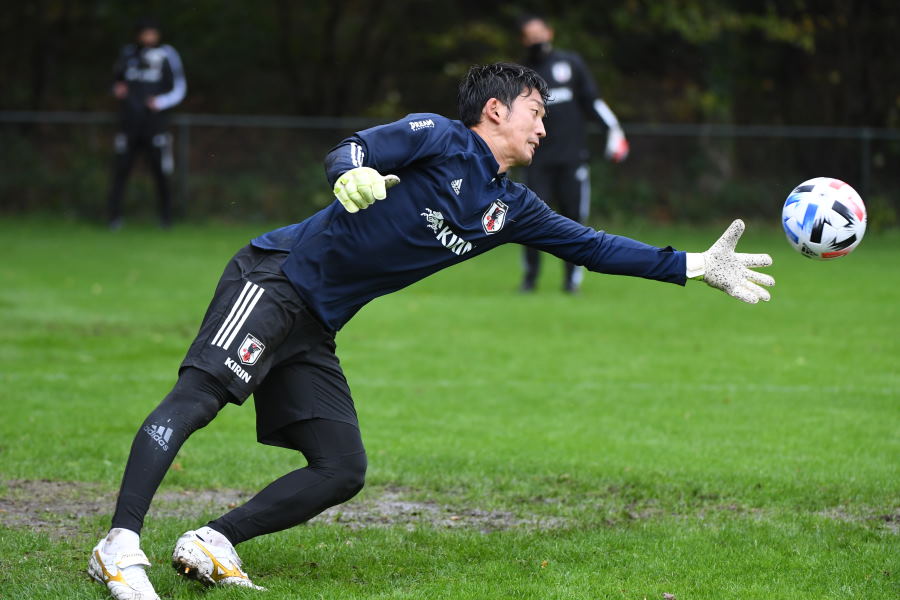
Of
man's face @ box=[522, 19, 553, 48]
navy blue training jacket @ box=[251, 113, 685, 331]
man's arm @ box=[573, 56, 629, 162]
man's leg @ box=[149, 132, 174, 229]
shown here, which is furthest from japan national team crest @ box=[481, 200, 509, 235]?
man's leg @ box=[149, 132, 174, 229]

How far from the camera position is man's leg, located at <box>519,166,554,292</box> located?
13055mm

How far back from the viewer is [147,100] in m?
18.1

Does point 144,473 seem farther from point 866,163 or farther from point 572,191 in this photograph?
point 866,163

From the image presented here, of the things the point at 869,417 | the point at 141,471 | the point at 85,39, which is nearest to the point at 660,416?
the point at 869,417

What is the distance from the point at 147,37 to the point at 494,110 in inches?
572

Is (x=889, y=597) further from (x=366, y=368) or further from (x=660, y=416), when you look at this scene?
(x=366, y=368)

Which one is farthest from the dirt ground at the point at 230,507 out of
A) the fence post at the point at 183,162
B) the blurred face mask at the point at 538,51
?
the fence post at the point at 183,162

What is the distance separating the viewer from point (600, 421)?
7.59 m

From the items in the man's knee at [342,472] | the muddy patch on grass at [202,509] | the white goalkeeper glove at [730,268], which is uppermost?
the white goalkeeper glove at [730,268]

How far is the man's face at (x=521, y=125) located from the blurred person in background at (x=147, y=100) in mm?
14299

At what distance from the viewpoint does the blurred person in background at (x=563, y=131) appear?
12.9m

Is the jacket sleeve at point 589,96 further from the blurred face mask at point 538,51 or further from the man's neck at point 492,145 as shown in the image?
the man's neck at point 492,145

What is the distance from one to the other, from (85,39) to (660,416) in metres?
21.4

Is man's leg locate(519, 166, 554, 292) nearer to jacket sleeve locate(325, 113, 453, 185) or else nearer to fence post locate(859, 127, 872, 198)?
fence post locate(859, 127, 872, 198)
